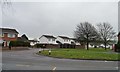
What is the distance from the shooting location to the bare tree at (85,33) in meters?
86.3

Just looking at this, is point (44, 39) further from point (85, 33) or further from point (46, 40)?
point (85, 33)

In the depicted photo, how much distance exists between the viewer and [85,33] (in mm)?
87188

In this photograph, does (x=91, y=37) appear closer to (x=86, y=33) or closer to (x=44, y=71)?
(x=86, y=33)

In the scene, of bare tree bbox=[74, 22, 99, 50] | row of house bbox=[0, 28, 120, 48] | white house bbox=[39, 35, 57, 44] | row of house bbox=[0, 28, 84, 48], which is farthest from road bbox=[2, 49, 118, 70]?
white house bbox=[39, 35, 57, 44]

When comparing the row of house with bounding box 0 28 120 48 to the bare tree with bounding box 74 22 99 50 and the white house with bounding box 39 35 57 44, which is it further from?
the bare tree with bounding box 74 22 99 50

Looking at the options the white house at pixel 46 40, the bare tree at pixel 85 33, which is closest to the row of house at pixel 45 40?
the white house at pixel 46 40

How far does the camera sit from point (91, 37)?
86.8 meters

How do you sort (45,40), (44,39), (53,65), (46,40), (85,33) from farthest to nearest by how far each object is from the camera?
(44,39) < (45,40) < (46,40) < (85,33) < (53,65)

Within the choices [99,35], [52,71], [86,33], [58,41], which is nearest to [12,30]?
[86,33]

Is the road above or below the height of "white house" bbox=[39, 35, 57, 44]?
below

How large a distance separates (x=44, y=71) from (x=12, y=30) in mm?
64406

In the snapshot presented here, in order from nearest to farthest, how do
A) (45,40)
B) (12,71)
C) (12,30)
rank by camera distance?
(12,71), (12,30), (45,40)

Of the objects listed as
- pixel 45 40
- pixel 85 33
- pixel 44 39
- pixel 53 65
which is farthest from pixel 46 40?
pixel 53 65

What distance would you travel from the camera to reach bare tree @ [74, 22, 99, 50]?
3398 inches
